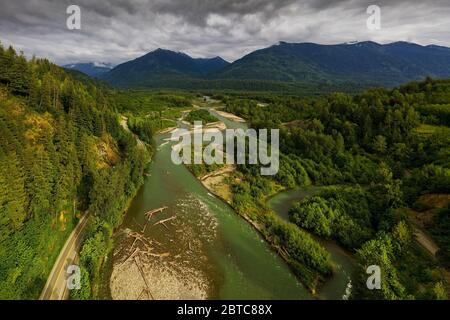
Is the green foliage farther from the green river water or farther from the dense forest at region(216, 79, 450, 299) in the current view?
the green river water

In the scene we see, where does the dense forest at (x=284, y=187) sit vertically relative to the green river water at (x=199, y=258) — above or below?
above

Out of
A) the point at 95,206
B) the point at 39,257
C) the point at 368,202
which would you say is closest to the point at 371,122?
the point at 368,202

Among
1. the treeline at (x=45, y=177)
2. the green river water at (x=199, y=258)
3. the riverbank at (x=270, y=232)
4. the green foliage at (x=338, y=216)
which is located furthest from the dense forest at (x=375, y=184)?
the treeline at (x=45, y=177)

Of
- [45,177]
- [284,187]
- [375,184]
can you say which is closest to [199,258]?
[45,177]

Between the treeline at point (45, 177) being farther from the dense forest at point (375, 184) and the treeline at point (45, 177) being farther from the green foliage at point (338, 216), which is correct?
the green foliage at point (338, 216)

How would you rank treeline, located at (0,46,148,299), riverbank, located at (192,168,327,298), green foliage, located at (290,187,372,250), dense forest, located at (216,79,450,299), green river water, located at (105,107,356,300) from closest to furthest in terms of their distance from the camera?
treeline, located at (0,46,148,299) → green river water, located at (105,107,356,300) → dense forest, located at (216,79,450,299) → riverbank, located at (192,168,327,298) → green foliage, located at (290,187,372,250)

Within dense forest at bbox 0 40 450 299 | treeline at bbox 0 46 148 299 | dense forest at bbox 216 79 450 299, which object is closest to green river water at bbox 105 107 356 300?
dense forest at bbox 0 40 450 299

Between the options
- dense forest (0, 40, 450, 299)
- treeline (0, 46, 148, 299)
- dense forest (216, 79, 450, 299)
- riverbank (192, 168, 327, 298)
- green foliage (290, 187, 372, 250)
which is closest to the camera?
treeline (0, 46, 148, 299)
